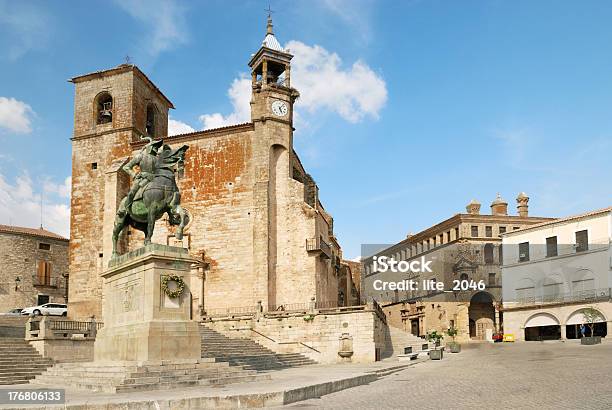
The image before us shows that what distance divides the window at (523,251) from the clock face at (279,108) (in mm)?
22002

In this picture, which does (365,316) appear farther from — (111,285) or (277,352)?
(111,285)

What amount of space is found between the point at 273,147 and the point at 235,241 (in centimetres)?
552

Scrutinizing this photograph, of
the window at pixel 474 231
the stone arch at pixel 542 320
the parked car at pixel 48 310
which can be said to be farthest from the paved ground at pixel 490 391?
the window at pixel 474 231

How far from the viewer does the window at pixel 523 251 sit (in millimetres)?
44844

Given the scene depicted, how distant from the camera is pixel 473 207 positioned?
56.8 meters

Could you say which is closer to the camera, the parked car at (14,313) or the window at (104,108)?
the parked car at (14,313)

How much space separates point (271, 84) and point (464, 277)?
27.9 metres

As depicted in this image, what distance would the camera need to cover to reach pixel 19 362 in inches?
712

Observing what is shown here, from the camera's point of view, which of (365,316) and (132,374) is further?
(365,316)

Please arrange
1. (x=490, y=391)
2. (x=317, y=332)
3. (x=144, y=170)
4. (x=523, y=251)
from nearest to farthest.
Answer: (x=490, y=391) < (x=144, y=170) < (x=317, y=332) < (x=523, y=251)

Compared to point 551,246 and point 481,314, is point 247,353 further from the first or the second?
point 481,314

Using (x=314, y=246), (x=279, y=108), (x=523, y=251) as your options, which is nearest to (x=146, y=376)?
(x=314, y=246)

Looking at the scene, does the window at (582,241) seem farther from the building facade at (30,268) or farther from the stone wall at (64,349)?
the building facade at (30,268)

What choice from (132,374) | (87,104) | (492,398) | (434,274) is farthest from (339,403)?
(434,274)
